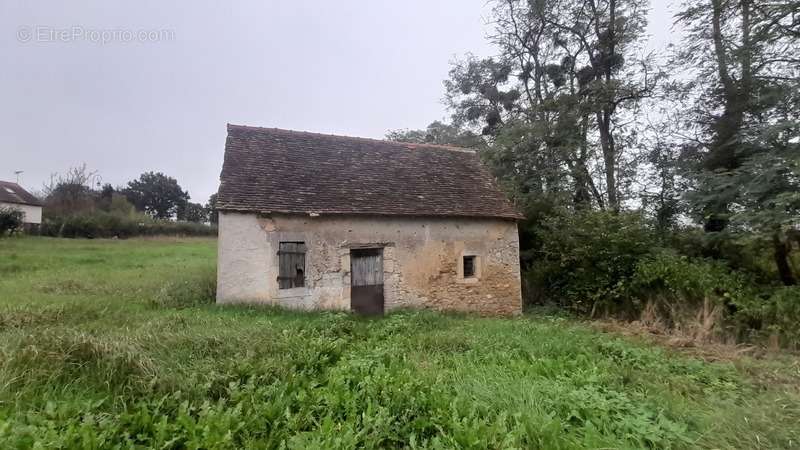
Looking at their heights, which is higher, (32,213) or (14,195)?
(14,195)

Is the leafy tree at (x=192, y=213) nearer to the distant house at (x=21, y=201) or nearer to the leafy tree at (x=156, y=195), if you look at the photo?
the leafy tree at (x=156, y=195)

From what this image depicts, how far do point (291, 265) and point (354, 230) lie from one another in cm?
190

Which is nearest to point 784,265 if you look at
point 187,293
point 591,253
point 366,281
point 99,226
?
point 591,253

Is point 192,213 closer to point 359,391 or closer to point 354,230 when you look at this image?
point 354,230

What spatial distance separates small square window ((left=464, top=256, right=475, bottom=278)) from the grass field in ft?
14.9

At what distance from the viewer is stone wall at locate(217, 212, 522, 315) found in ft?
29.8

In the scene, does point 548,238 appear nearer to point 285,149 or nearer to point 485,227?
point 485,227

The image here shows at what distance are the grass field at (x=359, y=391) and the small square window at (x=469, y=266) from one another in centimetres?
453

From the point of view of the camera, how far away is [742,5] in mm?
10117

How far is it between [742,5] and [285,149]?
44.9ft

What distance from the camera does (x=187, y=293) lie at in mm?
9234

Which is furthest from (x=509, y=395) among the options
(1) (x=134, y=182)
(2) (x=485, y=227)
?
(1) (x=134, y=182)

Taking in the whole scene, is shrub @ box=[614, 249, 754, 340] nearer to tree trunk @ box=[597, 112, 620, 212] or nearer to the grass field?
the grass field

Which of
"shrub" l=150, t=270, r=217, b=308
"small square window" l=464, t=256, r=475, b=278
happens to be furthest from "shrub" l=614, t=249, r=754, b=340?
"shrub" l=150, t=270, r=217, b=308
